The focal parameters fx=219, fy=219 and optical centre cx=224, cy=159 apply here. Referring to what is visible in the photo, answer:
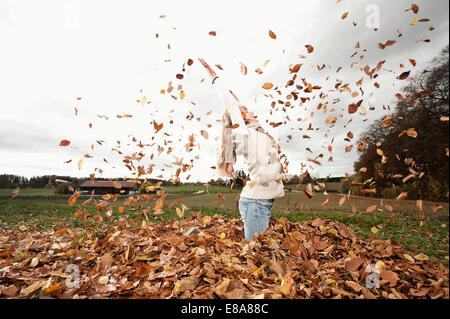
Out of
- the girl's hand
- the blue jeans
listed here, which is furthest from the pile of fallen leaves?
the girl's hand

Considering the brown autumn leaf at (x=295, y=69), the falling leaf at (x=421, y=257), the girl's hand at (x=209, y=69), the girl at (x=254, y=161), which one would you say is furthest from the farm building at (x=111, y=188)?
the falling leaf at (x=421, y=257)

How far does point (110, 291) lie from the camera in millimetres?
2369

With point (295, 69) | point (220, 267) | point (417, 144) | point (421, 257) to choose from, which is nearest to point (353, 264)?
point (421, 257)

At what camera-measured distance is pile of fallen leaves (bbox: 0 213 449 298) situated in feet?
7.64

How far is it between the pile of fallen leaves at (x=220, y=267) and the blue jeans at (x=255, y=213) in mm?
171

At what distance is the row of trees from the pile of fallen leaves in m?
1.23

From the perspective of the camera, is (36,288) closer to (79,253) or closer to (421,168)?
(79,253)

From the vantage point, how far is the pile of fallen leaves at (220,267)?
7.64 feet

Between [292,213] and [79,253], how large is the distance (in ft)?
18.9

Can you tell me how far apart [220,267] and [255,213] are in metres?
0.86

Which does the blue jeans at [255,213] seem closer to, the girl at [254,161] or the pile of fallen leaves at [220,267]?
the girl at [254,161]

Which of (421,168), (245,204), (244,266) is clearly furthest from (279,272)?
(421,168)

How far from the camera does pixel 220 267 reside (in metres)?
2.73
